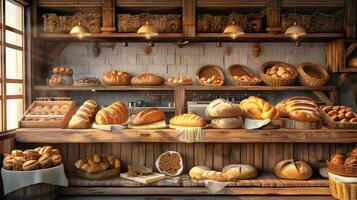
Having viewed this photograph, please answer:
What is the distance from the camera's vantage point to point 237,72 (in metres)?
6.29

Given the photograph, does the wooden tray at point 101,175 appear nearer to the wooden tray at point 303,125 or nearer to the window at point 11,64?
the window at point 11,64

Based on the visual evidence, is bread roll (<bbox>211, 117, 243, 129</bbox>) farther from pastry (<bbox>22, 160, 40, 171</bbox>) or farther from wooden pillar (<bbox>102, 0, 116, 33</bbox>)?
wooden pillar (<bbox>102, 0, 116, 33</bbox>)

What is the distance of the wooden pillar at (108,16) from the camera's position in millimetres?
5523

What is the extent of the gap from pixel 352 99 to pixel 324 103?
706 mm

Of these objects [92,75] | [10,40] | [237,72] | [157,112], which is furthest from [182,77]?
[10,40]

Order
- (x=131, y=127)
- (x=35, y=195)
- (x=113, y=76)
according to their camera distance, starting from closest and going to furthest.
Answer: (x=35, y=195) < (x=131, y=127) < (x=113, y=76)

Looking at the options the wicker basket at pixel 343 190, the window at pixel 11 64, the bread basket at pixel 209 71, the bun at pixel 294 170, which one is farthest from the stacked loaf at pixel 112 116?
the bread basket at pixel 209 71

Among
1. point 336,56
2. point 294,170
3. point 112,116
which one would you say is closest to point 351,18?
point 336,56

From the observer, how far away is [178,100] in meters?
5.82

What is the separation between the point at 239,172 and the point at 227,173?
0.39 ft

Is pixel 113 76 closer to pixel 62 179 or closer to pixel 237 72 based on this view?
pixel 237 72

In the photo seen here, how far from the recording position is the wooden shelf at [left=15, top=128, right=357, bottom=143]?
3516 millimetres

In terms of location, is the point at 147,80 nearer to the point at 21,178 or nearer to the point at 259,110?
the point at 259,110

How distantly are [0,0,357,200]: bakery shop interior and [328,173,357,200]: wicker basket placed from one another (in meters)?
0.01
